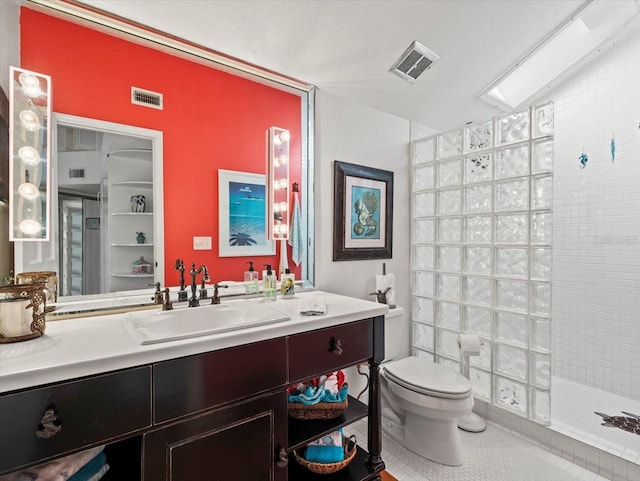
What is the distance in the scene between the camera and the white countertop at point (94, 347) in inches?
30.0

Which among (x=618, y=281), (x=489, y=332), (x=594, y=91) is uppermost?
(x=594, y=91)

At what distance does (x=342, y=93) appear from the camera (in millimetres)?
2059

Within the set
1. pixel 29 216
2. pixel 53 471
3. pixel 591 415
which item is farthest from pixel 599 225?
pixel 29 216

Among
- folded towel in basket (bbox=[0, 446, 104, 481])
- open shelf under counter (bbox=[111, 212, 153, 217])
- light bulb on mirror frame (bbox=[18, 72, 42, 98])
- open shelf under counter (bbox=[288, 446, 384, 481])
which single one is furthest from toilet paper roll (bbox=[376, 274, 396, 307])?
light bulb on mirror frame (bbox=[18, 72, 42, 98])

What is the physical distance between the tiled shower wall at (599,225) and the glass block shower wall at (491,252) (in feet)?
3.16

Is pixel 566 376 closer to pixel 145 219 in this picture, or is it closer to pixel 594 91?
pixel 594 91

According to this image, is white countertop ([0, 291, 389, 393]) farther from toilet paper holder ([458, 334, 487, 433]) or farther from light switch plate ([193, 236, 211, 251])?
toilet paper holder ([458, 334, 487, 433])

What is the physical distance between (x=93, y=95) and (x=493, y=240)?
224 centimetres

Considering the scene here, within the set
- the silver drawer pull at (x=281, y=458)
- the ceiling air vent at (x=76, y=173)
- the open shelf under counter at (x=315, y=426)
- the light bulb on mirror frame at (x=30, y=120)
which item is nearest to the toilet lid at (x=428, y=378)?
the open shelf under counter at (x=315, y=426)

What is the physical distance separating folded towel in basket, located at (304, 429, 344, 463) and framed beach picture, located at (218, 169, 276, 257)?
0.96 m

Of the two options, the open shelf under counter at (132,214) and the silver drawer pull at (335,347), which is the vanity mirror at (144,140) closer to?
the open shelf under counter at (132,214)

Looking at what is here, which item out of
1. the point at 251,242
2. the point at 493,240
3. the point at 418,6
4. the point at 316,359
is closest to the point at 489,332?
the point at 493,240

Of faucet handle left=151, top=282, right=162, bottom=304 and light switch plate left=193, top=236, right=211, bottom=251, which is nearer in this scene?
faucet handle left=151, top=282, right=162, bottom=304

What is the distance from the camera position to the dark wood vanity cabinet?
2.52 feet
